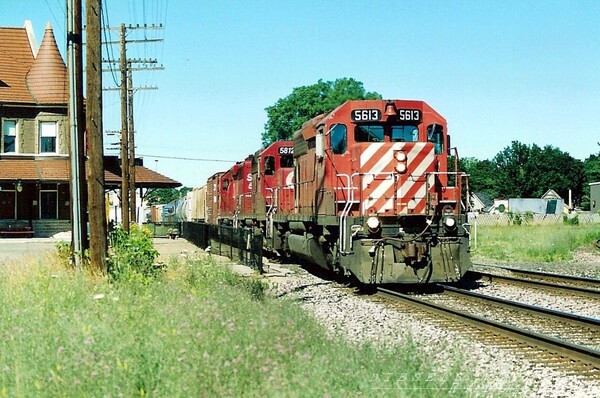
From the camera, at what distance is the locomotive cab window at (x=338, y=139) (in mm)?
15023

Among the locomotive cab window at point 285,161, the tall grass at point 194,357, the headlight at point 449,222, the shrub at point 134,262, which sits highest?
the locomotive cab window at point 285,161

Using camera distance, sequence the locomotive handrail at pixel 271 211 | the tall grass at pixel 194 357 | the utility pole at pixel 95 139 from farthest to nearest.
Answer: the locomotive handrail at pixel 271 211 → the utility pole at pixel 95 139 → the tall grass at pixel 194 357

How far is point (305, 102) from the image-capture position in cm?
7494

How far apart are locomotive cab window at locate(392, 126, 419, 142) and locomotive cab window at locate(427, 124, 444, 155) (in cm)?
28

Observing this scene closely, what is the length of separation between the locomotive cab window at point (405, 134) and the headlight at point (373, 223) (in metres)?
2.01

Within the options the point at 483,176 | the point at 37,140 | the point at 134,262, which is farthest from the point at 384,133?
the point at 483,176

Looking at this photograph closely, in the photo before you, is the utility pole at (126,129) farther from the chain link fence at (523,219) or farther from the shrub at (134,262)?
the chain link fence at (523,219)

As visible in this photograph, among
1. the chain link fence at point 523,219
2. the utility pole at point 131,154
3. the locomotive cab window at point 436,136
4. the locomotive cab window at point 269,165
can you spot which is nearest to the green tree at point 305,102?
the chain link fence at point 523,219

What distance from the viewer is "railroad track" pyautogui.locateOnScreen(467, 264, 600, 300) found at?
14282 millimetres

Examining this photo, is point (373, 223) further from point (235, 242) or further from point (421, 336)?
point (235, 242)

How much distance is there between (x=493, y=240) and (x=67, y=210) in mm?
23578

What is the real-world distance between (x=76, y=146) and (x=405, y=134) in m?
6.50

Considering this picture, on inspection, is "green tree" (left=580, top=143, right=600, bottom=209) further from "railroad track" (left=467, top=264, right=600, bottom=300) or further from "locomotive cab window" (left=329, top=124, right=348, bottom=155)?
"locomotive cab window" (left=329, top=124, right=348, bottom=155)

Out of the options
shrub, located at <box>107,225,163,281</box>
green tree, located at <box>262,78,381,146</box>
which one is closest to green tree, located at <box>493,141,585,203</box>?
green tree, located at <box>262,78,381,146</box>
